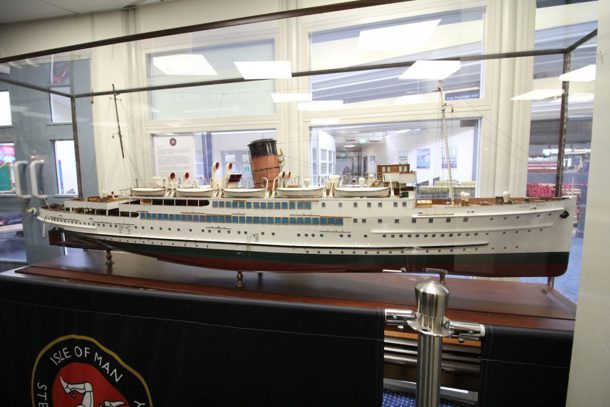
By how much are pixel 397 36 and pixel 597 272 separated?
2066mm

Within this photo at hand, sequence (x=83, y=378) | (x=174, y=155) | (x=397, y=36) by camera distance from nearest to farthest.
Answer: (x=83, y=378), (x=397, y=36), (x=174, y=155)

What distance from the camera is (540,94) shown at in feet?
6.41

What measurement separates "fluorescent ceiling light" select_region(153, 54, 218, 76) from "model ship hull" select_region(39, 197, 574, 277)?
1.23m

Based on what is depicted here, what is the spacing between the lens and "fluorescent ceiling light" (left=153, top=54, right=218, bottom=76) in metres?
2.61

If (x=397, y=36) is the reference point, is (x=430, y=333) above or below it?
below

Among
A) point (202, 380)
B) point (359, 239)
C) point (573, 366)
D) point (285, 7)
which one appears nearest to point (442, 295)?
point (573, 366)

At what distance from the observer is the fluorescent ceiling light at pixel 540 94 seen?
74.7 inches

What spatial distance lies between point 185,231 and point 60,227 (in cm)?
144

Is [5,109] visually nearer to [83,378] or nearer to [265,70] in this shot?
[265,70]

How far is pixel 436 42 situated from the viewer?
2.19 metres

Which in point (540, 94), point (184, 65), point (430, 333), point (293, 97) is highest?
point (184, 65)

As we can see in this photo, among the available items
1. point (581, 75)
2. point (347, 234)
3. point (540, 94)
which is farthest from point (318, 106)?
point (581, 75)

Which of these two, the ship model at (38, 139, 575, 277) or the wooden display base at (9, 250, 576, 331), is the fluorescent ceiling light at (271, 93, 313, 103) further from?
the wooden display base at (9, 250, 576, 331)

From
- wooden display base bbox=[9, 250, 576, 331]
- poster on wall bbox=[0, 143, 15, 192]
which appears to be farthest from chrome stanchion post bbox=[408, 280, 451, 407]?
poster on wall bbox=[0, 143, 15, 192]
